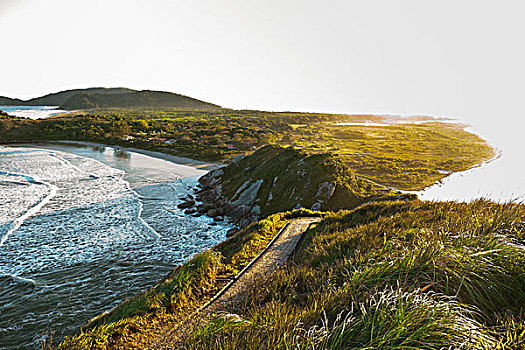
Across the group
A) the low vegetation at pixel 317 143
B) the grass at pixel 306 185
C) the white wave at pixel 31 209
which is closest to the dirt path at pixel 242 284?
the grass at pixel 306 185

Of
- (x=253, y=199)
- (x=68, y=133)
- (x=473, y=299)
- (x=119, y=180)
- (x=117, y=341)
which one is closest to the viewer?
(x=473, y=299)

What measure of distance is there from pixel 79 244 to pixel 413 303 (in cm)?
1856

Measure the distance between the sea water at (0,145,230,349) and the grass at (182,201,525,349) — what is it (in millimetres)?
9337

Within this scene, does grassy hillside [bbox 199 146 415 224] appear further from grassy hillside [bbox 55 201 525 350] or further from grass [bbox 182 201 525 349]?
grass [bbox 182 201 525 349]

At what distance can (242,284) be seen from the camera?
22.4ft

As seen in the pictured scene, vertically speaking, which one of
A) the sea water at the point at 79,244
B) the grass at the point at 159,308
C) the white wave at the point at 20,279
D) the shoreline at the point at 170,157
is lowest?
A: the white wave at the point at 20,279

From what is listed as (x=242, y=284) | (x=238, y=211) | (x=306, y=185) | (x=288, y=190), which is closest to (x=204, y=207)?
(x=238, y=211)

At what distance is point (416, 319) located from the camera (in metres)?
2.56

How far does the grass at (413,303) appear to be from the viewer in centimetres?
248

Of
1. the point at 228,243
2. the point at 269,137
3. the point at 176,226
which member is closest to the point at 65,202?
the point at 176,226

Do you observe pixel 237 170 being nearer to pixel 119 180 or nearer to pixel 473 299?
pixel 119 180

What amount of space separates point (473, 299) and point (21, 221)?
25.6 m

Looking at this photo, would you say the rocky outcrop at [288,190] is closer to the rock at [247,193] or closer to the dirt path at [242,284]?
the rock at [247,193]

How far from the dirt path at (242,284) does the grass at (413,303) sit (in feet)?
3.13
